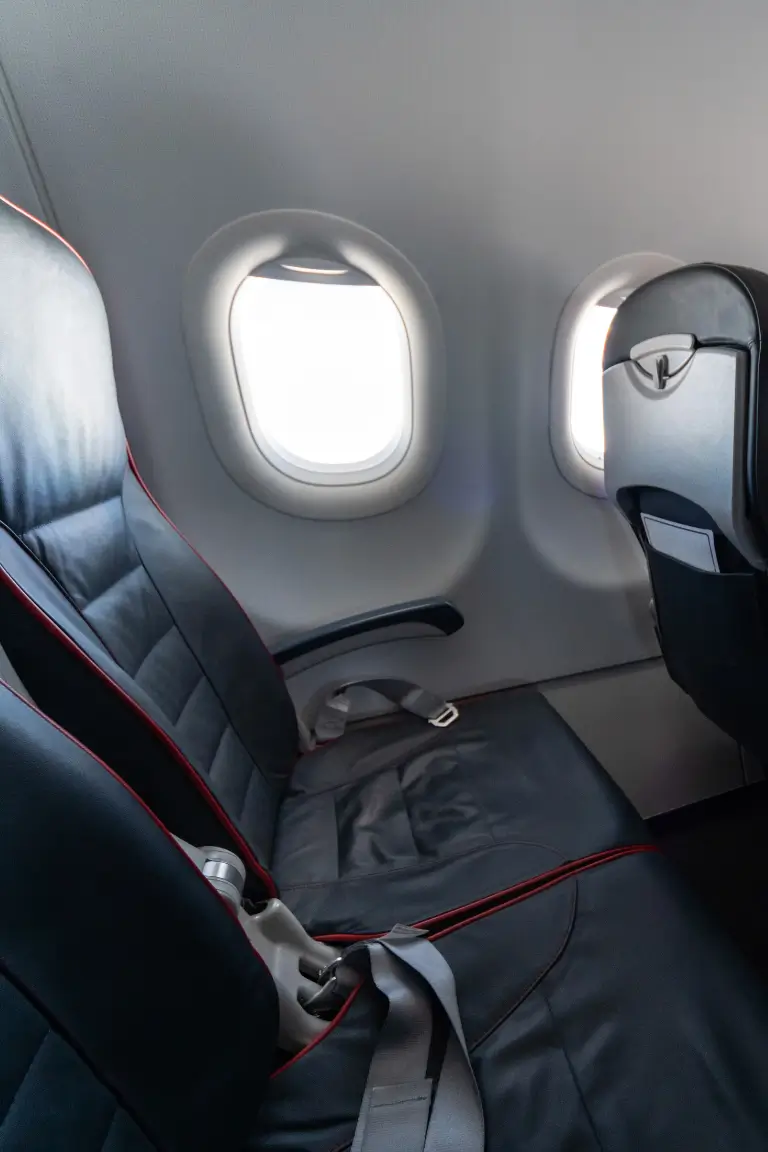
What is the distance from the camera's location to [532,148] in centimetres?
121

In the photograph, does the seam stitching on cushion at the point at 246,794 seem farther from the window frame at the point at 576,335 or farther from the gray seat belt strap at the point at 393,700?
the window frame at the point at 576,335

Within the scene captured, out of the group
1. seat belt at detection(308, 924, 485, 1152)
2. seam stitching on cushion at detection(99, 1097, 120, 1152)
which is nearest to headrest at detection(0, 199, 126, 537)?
seam stitching on cushion at detection(99, 1097, 120, 1152)

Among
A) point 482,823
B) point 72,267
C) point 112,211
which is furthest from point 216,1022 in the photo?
point 112,211

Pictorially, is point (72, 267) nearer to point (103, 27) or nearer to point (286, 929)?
point (103, 27)

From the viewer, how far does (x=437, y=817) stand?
1.05 metres

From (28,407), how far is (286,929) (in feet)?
2.25

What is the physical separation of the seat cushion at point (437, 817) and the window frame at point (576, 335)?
0.57 m

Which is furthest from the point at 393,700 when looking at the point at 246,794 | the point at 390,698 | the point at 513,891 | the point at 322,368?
the point at 322,368

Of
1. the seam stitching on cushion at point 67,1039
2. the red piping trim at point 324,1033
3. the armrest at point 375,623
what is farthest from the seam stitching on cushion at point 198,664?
the seam stitching on cushion at point 67,1039

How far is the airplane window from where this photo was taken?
1.29 meters

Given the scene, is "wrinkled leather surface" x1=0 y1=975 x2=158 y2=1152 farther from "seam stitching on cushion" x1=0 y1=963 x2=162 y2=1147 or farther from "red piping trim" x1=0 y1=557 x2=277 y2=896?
"red piping trim" x1=0 y1=557 x2=277 y2=896

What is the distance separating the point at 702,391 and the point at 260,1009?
0.85m

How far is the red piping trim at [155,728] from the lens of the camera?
0.64 m

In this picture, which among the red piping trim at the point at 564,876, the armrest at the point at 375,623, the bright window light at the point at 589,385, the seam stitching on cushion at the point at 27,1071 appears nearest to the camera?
the seam stitching on cushion at the point at 27,1071
